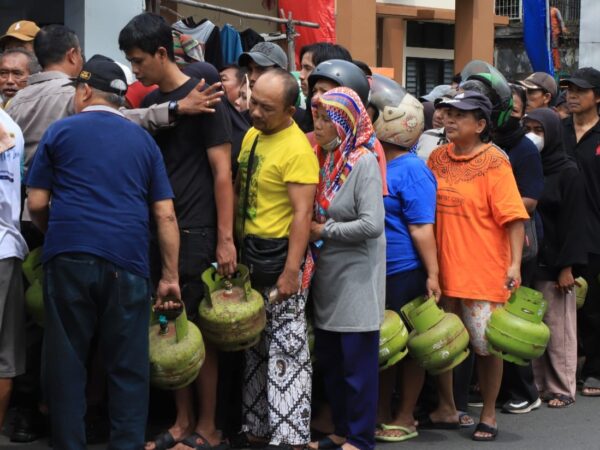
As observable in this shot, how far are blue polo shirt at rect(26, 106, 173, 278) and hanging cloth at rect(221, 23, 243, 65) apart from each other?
5735 mm

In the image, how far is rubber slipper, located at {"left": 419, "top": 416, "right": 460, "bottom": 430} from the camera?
6637 mm

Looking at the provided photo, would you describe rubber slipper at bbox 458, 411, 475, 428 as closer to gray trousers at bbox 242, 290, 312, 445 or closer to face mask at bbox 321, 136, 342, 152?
gray trousers at bbox 242, 290, 312, 445

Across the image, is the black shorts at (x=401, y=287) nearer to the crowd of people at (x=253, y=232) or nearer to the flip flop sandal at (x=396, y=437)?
the crowd of people at (x=253, y=232)

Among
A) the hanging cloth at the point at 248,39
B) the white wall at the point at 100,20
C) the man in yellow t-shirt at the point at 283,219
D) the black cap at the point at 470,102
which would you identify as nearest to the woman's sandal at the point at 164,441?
the man in yellow t-shirt at the point at 283,219

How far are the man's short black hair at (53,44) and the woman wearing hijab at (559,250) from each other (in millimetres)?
3077

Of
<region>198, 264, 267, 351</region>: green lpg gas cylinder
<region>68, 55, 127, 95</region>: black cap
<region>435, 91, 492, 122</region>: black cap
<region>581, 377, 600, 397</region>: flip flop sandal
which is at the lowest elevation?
<region>581, 377, 600, 397</region>: flip flop sandal

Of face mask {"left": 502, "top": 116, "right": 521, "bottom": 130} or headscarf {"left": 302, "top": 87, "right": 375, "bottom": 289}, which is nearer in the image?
headscarf {"left": 302, "top": 87, "right": 375, "bottom": 289}

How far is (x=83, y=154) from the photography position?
16.3 ft

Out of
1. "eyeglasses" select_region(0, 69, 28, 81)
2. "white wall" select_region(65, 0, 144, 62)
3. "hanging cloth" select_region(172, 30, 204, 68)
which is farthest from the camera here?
"white wall" select_region(65, 0, 144, 62)

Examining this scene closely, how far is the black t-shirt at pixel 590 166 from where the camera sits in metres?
7.91

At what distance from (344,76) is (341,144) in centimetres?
45

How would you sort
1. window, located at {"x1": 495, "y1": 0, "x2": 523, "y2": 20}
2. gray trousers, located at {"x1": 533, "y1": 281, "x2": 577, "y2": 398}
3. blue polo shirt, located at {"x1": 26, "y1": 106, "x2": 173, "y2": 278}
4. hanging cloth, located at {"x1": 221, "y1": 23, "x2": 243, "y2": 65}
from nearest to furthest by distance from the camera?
1. blue polo shirt, located at {"x1": 26, "y1": 106, "x2": 173, "y2": 278}
2. gray trousers, located at {"x1": 533, "y1": 281, "x2": 577, "y2": 398}
3. hanging cloth, located at {"x1": 221, "y1": 23, "x2": 243, "y2": 65}
4. window, located at {"x1": 495, "y1": 0, "x2": 523, "y2": 20}

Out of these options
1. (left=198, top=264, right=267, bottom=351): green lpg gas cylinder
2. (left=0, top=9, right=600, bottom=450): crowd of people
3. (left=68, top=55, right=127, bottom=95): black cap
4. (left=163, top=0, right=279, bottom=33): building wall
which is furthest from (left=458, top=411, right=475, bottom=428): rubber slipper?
(left=163, top=0, right=279, bottom=33): building wall

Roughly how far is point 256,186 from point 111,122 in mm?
954
